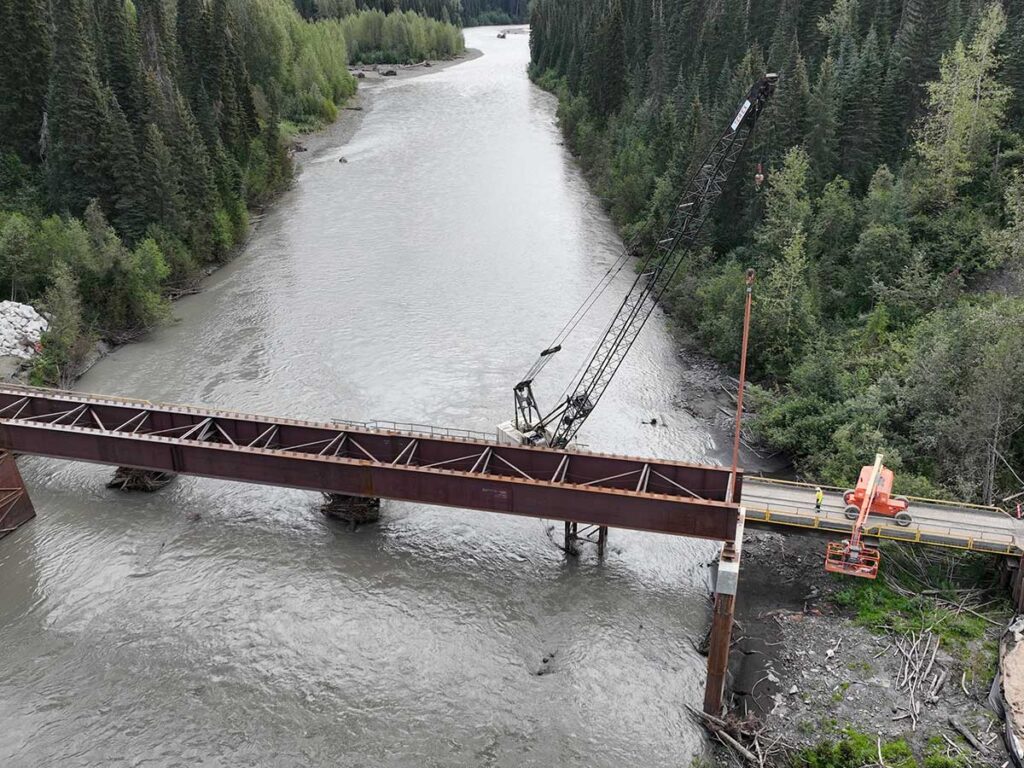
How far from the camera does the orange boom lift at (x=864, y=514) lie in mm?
26812

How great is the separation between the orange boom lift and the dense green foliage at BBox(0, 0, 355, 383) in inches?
1606

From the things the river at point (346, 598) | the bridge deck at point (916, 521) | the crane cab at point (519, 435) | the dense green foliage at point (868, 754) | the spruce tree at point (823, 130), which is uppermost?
the spruce tree at point (823, 130)

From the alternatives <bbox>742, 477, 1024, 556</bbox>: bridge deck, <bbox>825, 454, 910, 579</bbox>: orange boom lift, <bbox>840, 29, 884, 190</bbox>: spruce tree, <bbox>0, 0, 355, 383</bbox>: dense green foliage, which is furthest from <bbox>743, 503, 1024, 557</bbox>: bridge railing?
<bbox>0, 0, 355, 383</bbox>: dense green foliage

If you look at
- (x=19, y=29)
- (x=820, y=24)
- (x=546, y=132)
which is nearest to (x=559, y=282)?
(x=820, y=24)

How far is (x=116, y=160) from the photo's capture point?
2152 inches

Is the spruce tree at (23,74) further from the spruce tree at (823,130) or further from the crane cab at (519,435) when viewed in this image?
the spruce tree at (823,130)

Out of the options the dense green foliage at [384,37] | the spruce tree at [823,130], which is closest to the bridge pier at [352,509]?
the spruce tree at [823,130]

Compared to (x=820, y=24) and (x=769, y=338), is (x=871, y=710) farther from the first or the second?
(x=820, y=24)

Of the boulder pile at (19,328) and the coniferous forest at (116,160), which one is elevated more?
the coniferous forest at (116,160)

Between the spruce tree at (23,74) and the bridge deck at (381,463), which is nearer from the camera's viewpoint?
the bridge deck at (381,463)

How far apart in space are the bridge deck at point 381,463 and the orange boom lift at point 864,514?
435 cm

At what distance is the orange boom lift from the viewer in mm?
26812

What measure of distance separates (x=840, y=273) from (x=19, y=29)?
201 ft

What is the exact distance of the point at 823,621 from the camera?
2664 centimetres
